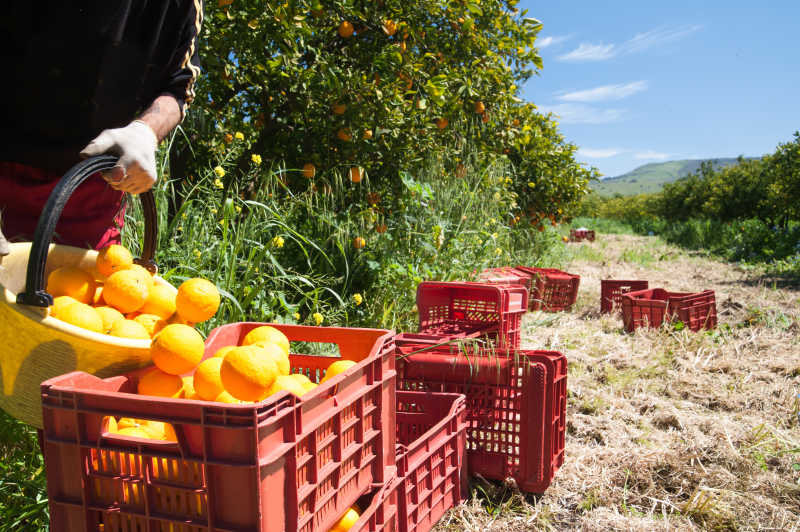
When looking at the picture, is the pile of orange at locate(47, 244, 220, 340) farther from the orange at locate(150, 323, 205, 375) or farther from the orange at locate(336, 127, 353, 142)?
the orange at locate(336, 127, 353, 142)

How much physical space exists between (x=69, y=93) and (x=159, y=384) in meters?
1.21

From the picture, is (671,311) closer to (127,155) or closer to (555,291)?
(555,291)

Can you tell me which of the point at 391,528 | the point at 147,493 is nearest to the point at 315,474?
the point at 147,493

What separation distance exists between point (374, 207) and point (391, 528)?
9.66 feet

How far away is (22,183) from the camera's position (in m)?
1.93

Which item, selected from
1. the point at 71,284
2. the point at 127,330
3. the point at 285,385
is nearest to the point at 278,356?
the point at 285,385

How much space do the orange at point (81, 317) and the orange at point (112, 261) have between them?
207mm

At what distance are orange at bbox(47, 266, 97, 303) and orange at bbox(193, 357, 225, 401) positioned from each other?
1.27ft

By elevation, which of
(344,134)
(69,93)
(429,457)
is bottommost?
(429,457)

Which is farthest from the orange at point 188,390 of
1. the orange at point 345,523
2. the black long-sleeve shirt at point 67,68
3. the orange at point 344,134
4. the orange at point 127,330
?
the orange at point 344,134

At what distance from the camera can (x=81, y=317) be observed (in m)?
1.20

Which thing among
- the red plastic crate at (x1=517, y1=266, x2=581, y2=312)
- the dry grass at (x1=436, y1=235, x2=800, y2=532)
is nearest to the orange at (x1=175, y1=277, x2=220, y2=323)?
the dry grass at (x1=436, y1=235, x2=800, y2=532)

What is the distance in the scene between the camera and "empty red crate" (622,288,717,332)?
4875 mm

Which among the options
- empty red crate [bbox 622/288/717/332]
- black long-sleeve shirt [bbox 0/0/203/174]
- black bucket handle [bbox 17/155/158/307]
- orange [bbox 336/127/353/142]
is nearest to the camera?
black bucket handle [bbox 17/155/158/307]
